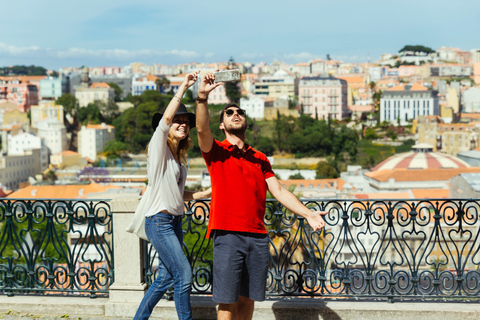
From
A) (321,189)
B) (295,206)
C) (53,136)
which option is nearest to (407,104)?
(53,136)

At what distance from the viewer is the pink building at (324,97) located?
98.7m

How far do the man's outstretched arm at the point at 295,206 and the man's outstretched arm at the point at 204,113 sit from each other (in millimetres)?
457

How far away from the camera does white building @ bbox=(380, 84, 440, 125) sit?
95.3 m

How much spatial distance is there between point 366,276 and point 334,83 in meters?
97.2

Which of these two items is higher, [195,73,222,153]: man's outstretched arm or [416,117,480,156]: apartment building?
[195,73,222,153]: man's outstretched arm

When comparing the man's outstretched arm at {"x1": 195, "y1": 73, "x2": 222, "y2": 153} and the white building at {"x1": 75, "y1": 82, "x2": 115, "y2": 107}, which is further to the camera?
the white building at {"x1": 75, "y1": 82, "x2": 115, "y2": 107}

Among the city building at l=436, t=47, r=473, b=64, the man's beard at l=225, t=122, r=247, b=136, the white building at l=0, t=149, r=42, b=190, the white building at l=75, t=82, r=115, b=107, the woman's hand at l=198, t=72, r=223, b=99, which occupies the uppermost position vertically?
the city building at l=436, t=47, r=473, b=64

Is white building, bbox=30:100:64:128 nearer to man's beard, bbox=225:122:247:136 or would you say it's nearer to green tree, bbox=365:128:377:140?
green tree, bbox=365:128:377:140

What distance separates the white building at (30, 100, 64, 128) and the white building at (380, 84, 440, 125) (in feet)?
156

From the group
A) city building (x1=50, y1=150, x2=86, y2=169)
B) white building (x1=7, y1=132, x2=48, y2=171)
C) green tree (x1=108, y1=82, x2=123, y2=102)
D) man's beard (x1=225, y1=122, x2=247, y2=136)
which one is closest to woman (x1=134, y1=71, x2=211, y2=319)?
man's beard (x1=225, y1=122, x2=247, y2=136)

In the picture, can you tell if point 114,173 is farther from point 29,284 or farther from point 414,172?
point 29,284

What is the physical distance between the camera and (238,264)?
134 inches

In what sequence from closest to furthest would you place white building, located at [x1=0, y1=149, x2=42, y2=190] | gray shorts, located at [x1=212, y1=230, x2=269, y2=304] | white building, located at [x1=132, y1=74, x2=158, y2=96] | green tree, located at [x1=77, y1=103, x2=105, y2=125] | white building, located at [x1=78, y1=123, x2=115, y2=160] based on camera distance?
gray shorts, located at [x1=212, y1=230, x2=269, y2=304] < white building, located at [x1=0, y1=149, x2=42, y2=190] < white building, located at [x1=78, y1=123, x2=115, y2=160] < green tree, located at [x1=77, y1=103, x2=105, y2=125] < white building, located at [x1=132, y1=74, x2=158, y2=96]

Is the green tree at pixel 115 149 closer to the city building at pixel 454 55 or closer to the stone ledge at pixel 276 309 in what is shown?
the stone ledge at pixel 276 309
